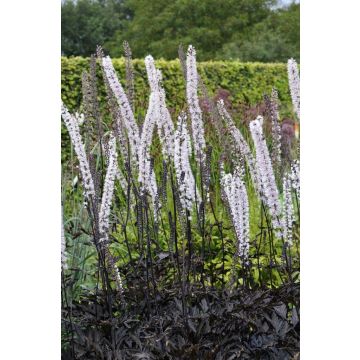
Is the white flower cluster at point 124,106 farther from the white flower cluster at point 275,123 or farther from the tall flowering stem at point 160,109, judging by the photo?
the white flower cluster at point 275,123

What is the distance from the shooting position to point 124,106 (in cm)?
346

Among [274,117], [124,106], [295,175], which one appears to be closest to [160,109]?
A: [124,106]

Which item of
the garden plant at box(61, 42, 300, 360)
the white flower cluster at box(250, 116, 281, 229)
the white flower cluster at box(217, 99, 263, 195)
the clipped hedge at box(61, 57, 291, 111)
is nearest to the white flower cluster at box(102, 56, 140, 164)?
the garden plant at box(61, 42, 300, 360)

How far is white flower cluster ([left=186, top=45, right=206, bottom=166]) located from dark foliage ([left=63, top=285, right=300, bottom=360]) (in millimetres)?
763

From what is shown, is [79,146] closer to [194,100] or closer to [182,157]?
[182,157]

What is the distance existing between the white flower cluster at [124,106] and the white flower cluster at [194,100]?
1.03 ft

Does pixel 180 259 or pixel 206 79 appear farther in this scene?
pixel 206 79

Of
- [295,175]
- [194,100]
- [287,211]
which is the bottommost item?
[287,211]

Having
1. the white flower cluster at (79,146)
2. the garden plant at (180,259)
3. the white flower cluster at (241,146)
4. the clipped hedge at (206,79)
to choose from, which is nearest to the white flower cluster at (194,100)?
the garden plant at (180,259)

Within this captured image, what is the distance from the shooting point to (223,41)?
3.95 m

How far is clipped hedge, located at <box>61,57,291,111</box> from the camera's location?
5.68 metres

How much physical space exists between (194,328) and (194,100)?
1.13 metres

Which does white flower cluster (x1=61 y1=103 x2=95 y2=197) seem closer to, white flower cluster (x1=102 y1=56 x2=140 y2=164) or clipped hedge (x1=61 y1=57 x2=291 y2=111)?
white flower cluster (x1=102 y1=56 x2=140 y2=164)
